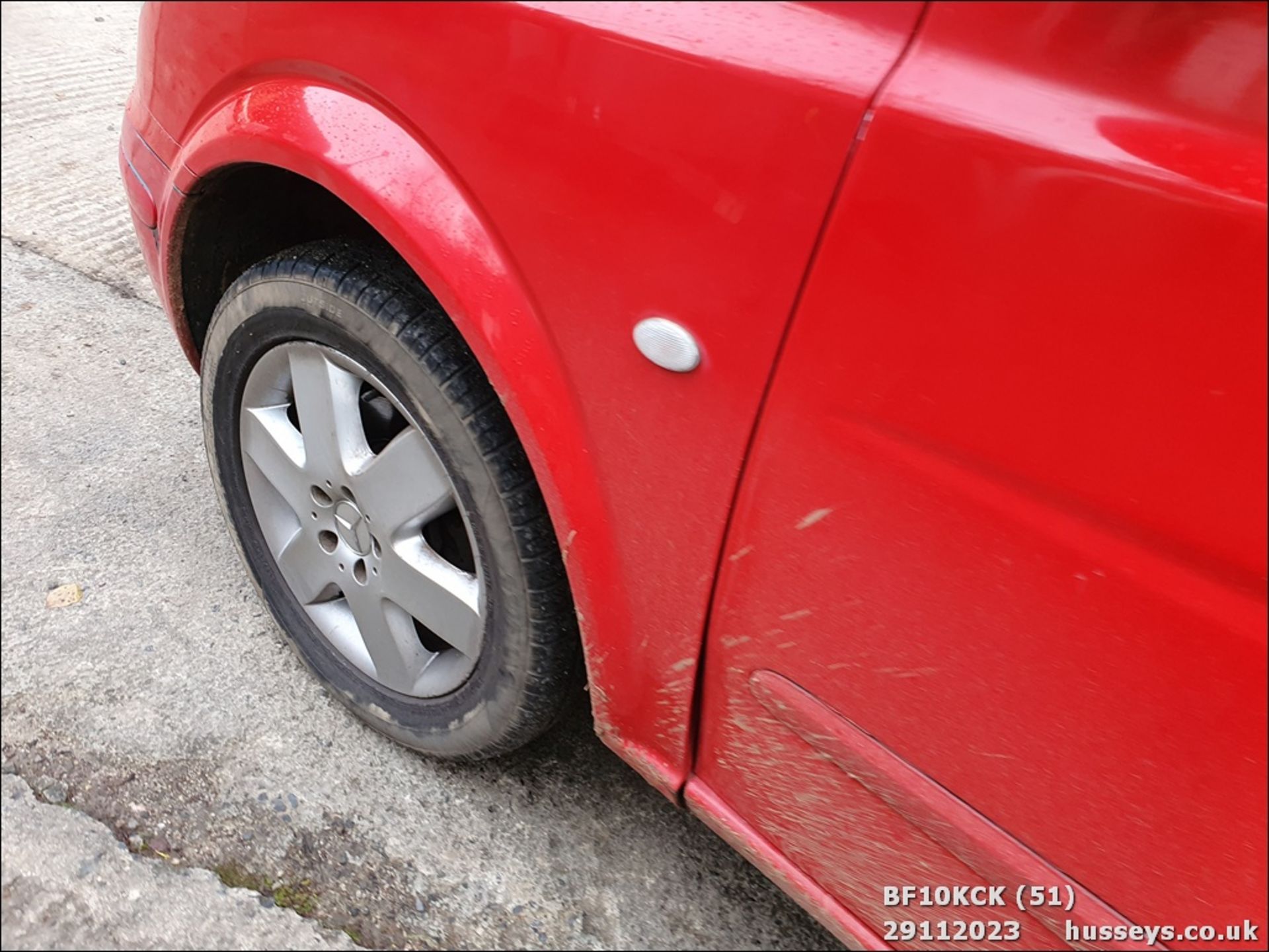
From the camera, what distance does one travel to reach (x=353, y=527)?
5.25 feet

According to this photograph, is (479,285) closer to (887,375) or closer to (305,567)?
(887,375)

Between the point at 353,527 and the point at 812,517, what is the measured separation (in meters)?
0.87

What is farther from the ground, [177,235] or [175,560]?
[177,235]

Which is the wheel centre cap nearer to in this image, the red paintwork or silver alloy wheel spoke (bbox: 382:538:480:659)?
silver alloy wheel spoke (bbox: 382:538:480:659)

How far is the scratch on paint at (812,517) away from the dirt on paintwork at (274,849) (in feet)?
2.98

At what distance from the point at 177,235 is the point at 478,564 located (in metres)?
0.83

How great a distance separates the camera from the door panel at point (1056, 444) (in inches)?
30.4

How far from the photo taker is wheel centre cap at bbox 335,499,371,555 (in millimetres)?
1582

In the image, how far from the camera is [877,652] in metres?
1.05

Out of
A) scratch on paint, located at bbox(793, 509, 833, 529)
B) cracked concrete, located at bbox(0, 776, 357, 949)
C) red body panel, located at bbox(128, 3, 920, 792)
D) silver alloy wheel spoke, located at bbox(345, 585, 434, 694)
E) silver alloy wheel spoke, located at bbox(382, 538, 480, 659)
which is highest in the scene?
red body panel, located at bbox(128, 3, 920, 792)

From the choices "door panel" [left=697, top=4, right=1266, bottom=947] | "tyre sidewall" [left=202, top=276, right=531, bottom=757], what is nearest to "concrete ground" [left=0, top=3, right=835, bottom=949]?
"tyre sidewall" [left=202, top=276, right=531, bottom=757]

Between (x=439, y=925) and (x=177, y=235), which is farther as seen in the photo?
(x=177, y=235)

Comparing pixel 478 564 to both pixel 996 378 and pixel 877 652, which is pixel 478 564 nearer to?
pixel 877 652

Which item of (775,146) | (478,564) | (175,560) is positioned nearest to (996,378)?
(775,146)
